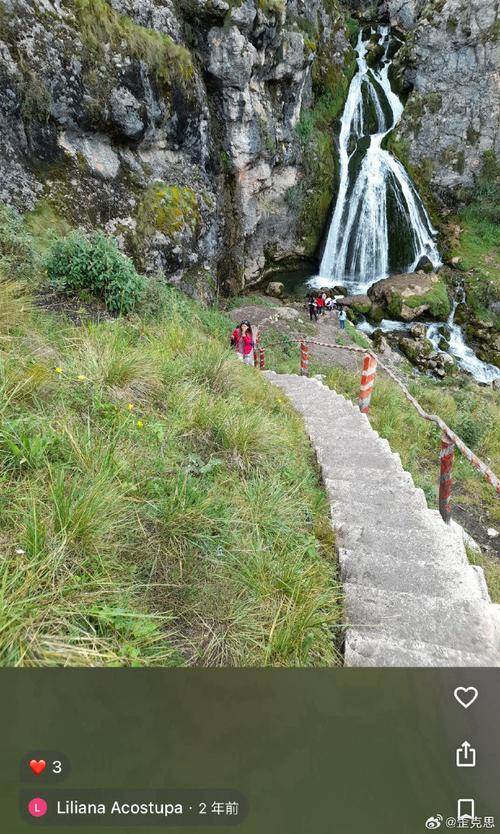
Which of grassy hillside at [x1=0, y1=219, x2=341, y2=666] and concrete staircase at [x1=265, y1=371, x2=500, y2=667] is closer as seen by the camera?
grassy hillside at [x1=0, y1=219, x2=341, y2=666]

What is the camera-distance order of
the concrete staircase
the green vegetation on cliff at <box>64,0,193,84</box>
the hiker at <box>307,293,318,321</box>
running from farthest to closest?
1. the hiker at <box>307,293,318,321</box>
2. the green vegetation on cliff at <box>64,0,193,84</box>
3. the concrete staircase

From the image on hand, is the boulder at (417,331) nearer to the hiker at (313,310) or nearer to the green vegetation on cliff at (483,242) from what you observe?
the green vegetation on cliff at (483,242)

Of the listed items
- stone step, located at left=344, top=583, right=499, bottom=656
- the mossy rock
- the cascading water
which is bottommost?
the cascading water

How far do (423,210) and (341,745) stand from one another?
2336cm

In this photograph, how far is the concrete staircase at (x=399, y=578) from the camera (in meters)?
1.99

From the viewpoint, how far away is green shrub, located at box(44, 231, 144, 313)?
502cm

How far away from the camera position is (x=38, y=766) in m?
1.13

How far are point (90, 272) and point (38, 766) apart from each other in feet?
16.3

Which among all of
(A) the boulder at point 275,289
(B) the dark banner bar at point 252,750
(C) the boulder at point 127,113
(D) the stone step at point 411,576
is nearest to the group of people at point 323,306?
(A) the boulder at point 275,289

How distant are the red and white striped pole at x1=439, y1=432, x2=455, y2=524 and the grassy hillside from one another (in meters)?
1.26

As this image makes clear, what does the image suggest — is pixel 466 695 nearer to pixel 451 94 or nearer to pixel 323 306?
pixel 323 306

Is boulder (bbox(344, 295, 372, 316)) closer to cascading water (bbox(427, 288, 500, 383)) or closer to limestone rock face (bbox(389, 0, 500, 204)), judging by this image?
cascading water (bbox(427, 288, 500, 383))

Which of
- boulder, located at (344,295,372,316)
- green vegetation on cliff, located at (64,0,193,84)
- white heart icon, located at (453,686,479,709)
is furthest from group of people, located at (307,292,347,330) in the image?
white heart icon, located at (453,686,479,709)

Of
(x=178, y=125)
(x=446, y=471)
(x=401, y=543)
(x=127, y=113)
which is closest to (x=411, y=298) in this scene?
(x=178, y=125)
